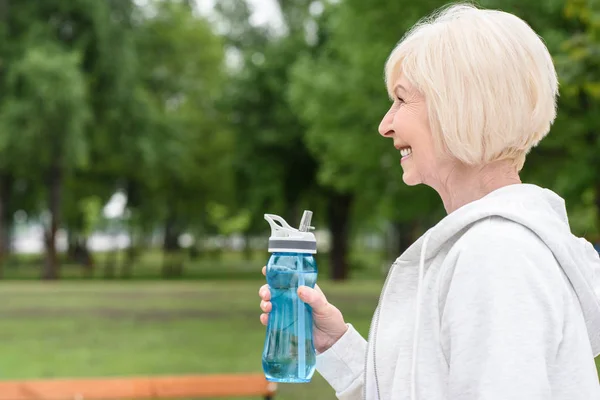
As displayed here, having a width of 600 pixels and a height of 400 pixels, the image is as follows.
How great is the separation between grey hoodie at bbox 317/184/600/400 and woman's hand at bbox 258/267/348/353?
0.26 m

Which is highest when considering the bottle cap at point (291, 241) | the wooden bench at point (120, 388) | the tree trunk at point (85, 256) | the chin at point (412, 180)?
the chin at point (412, 180)

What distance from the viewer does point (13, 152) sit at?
30656mm

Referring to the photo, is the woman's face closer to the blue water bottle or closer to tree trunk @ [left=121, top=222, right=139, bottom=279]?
the blue water bottle

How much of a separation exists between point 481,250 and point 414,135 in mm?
329

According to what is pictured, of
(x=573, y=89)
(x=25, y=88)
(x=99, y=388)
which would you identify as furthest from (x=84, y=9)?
(x=99, y=388)

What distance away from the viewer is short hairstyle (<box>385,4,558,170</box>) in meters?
1.60

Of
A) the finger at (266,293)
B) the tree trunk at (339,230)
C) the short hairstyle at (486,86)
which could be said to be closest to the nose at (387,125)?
the short hairstyle at (486,86)

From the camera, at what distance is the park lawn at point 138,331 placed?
12.3 metres

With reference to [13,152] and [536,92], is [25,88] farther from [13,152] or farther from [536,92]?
[536,92]

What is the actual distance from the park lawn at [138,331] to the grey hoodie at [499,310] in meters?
8.22

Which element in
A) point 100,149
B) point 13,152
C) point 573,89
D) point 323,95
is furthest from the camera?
point 100,149

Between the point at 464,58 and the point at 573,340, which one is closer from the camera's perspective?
the point at 573,340

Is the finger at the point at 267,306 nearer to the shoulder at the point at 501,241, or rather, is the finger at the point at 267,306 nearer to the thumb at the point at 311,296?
the thumb at the point at 311,296

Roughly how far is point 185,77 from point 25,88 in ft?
40.7
